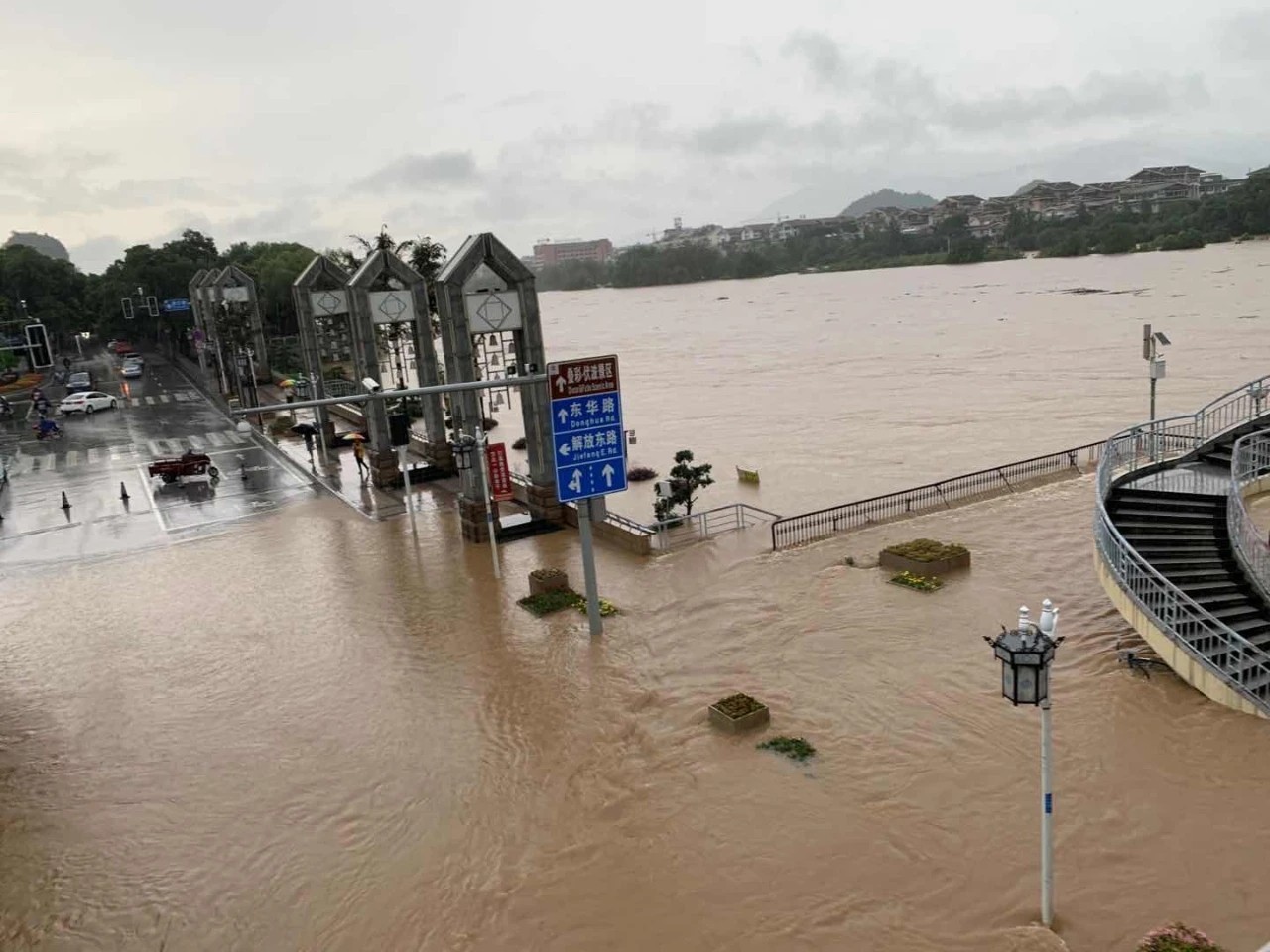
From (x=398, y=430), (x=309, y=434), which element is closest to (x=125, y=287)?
(x=309, y=434)

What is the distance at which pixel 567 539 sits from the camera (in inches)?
988

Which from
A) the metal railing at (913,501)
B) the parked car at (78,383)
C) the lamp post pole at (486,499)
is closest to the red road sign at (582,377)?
the lamp post pole at (486,499)

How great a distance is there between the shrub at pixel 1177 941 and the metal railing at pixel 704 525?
15.4m

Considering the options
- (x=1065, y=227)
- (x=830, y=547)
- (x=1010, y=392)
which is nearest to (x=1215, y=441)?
(x=830, y=547)

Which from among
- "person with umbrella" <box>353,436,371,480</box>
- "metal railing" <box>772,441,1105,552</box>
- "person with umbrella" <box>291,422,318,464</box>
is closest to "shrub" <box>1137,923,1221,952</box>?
"metal railing" <box>772,441,1105,552</box>

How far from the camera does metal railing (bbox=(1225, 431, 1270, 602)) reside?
14.7m

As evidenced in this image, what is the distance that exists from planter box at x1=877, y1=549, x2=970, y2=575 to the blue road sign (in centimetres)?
646

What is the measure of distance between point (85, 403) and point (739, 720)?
52.0m

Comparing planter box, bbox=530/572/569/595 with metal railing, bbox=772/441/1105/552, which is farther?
metal railing, bbox=772/441/1105/552

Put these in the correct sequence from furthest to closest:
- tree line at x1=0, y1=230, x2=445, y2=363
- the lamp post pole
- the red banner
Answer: tree line at x1=0, y1=230, x2=445, y2=363, the red banner, the lamp post pole

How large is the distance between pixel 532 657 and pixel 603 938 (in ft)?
26.1

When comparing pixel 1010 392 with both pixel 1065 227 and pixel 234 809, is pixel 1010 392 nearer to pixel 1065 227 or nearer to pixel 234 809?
pixel 234 809

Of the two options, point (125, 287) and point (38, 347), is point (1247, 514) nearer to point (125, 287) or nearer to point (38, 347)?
point (38, 347)

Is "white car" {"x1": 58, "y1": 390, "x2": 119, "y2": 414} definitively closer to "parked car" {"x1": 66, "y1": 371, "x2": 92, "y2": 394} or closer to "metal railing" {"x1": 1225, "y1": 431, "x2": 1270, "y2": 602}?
"parked car" {"x1": 66, "y1": 371, "x2": 92, "y2": 394}
